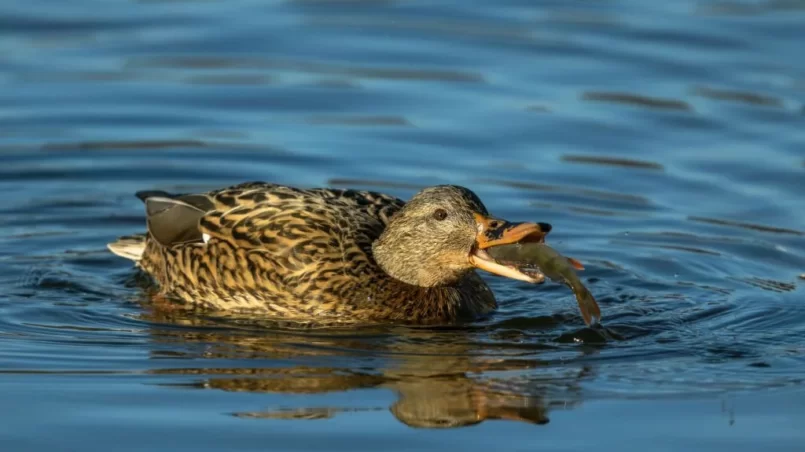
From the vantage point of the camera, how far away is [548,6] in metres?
19.5

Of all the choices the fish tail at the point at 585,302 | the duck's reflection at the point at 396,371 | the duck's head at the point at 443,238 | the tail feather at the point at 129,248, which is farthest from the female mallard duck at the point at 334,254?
the fish tail at the point at 585,302

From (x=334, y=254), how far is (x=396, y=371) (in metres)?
1.62

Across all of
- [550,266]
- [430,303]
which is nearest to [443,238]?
[430,303]

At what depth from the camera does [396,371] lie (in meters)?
9.24

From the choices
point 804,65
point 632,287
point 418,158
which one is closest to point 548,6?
point 804,65

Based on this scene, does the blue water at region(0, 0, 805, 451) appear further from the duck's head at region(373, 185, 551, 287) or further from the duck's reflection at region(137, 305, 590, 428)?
the duck's head at region(373, 185, 551, 287)

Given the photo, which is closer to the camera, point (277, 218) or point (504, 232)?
point (504, 232)

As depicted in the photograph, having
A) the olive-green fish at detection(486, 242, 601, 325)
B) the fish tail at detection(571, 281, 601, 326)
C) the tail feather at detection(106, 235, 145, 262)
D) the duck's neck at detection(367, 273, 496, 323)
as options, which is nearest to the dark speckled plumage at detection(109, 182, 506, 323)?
the duck's neck at detection(367, 273, 496, 323)

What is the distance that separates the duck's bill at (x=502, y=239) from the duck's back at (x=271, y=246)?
Answer: 92 cm

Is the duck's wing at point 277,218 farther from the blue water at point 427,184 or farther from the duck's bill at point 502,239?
the duck's bill at point 502,239

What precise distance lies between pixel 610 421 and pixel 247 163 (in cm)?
676

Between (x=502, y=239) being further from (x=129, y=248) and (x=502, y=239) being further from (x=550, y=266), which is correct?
(x=129, y=248)

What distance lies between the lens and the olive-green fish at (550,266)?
9.43 m

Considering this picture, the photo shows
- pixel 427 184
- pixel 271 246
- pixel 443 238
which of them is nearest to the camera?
pixel 443 238
